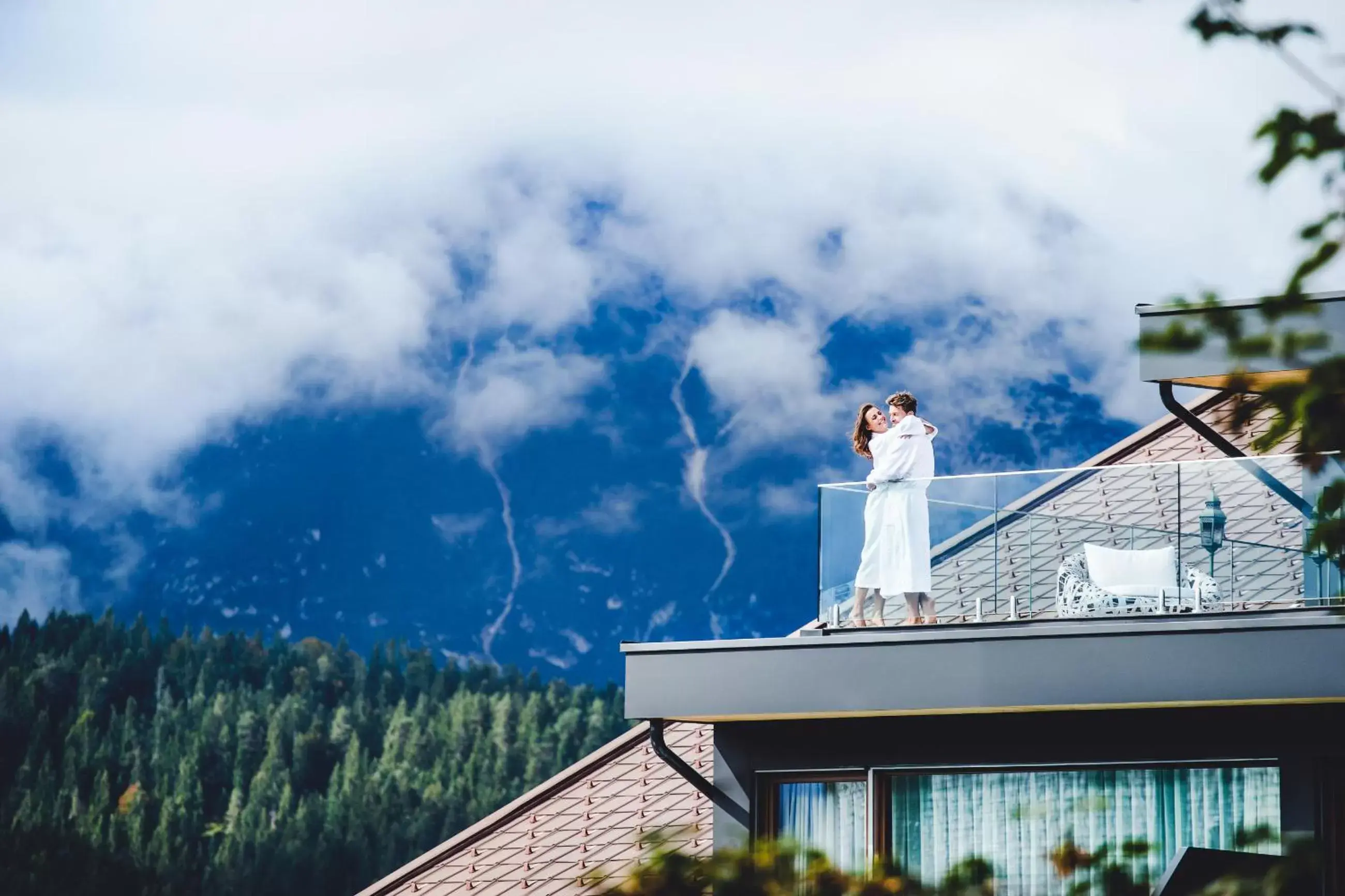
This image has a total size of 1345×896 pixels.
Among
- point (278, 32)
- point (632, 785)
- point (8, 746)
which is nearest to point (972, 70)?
point (278, 32)

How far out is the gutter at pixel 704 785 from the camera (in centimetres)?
1274

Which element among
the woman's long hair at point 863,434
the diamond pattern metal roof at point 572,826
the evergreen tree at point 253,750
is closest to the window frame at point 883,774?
the woman's long hair at point 863,434

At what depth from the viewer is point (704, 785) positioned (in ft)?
42.1

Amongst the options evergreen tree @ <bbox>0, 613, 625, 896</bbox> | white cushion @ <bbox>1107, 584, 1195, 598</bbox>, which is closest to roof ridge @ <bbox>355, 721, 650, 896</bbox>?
white cushion @ <bbox>1107, 584, 1195, 598</bbox>

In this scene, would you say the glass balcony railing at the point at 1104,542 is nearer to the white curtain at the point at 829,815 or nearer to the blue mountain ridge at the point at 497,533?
the white curtain at the point at 829,815

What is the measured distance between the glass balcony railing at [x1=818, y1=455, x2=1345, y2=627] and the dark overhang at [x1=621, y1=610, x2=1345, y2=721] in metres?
0.16

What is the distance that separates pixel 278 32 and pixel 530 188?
2438 centimetres

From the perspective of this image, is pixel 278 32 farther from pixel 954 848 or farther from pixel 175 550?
pixel 954 848

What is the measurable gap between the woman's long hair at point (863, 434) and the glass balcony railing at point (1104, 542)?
27 centimetres

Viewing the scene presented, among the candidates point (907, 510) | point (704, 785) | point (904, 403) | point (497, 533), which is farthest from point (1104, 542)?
point (497, 533)

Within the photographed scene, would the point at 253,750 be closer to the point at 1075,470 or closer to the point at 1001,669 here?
the point at 1075,470

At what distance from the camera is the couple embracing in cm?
1216

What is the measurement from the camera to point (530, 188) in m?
152

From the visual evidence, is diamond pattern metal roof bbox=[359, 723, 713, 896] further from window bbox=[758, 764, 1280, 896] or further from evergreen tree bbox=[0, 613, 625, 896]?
evergreen tree bbox=[0, 613, 625, 896]
